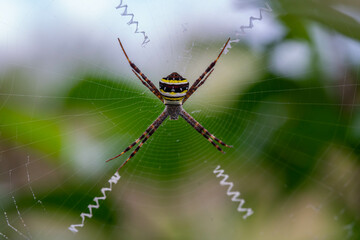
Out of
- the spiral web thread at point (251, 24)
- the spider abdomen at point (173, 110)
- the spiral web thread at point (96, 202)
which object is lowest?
the spiral web thread at point (96, 202)

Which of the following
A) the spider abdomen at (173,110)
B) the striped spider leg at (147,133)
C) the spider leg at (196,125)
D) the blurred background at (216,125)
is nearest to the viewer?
the blurred background at (216,125)

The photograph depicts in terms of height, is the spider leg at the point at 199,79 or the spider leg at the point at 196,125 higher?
the spider leg at the point at 199,79

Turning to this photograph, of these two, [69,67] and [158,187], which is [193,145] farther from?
[69,67]

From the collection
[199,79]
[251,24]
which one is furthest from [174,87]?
[251,24]

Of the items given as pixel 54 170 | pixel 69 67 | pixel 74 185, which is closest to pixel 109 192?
pixel 74 185

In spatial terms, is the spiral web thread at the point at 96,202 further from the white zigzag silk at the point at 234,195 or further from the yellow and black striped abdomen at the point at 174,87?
the white zigzag silk at the point at 234,195

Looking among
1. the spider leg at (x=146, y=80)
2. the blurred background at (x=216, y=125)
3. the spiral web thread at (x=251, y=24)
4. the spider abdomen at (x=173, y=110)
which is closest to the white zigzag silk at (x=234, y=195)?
the blurred background at (x=216, y=125)

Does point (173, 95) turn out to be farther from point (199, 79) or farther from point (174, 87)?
point (199, 79)
